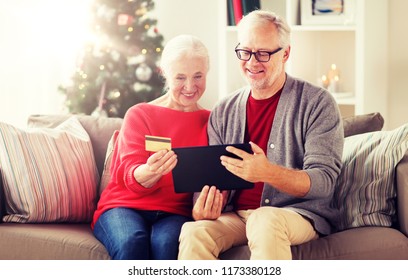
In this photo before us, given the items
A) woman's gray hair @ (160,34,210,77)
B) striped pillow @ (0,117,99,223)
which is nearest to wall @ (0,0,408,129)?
striped pillow @ (0,117,99,223)

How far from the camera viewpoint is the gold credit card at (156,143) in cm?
216

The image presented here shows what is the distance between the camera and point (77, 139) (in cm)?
262

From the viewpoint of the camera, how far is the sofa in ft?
7.02

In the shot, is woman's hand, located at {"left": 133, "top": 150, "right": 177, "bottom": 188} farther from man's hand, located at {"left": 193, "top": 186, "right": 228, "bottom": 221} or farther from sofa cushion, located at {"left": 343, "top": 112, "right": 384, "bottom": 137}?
sofa cushion, located at {"left": 343, "top": 112, "right": 384, "bottom": 137}

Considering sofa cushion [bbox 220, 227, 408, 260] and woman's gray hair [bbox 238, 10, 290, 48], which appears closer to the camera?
sofa cushion [bbox 220, 227, 408, 260]

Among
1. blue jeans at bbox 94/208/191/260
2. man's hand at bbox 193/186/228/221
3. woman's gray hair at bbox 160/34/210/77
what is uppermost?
woman's gray hair at bbox 160/34/210/77

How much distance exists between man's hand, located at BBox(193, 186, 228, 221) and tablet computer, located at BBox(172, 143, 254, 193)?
0.02 m

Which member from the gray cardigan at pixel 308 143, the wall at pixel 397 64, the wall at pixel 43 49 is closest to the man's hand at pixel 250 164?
the gray cardigan at pixel 308 143

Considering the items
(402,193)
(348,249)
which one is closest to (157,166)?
(348,249)

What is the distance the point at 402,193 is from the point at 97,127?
1162 mm

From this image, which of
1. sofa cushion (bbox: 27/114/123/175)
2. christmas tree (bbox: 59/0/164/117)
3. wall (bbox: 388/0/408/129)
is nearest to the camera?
sofa cushion (bbox: 27/114/123/175)

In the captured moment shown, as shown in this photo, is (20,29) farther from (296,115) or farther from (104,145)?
(296,115)

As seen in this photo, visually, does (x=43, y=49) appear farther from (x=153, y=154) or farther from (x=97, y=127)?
(x=153, y=154)
